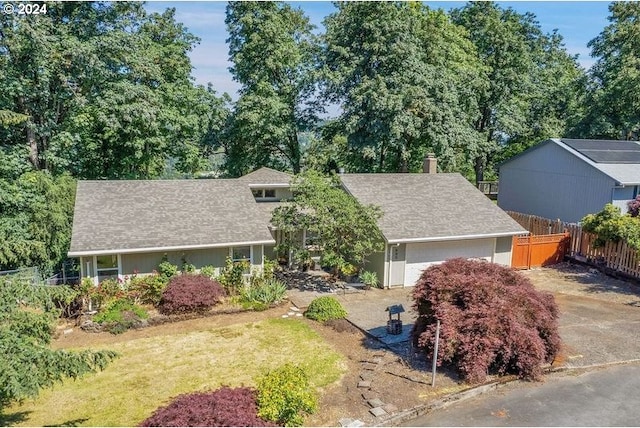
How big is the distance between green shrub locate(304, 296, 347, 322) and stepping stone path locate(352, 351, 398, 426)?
121 inches

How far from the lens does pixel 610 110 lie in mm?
35406

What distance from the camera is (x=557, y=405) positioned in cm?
1130

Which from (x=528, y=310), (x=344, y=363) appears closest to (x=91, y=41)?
(x=344, y=363)

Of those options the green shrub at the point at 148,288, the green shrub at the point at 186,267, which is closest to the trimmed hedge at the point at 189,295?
the green shrub at the point at 148,288

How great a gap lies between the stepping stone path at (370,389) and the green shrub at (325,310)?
3.08 metres

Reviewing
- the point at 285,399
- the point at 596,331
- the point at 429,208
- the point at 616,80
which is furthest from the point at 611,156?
the point at 285,399

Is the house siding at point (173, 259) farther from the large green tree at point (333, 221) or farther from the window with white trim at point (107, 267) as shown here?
the large green tree at point (333, 221)

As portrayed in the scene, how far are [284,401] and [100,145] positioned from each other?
72.8 feet

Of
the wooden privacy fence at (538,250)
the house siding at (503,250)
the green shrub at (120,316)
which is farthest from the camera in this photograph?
the wooden privacy fence at (538,250)

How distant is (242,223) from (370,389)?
10.1 metres

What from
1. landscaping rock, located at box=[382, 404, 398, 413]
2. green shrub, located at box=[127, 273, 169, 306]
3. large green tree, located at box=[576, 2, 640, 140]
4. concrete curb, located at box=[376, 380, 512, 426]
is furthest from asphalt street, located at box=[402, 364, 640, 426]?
large green tree, located at box=[576, 2, 640, 140]

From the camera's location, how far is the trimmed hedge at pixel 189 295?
17109 mm

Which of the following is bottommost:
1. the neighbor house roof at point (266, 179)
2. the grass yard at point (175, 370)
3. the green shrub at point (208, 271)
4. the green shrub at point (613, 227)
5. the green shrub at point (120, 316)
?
the grass yard at point (175, 370)

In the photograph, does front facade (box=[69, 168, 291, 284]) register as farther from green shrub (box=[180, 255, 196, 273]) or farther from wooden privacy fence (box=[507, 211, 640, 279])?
wooden privacy fence (box=[507, 211, 640, 279])
